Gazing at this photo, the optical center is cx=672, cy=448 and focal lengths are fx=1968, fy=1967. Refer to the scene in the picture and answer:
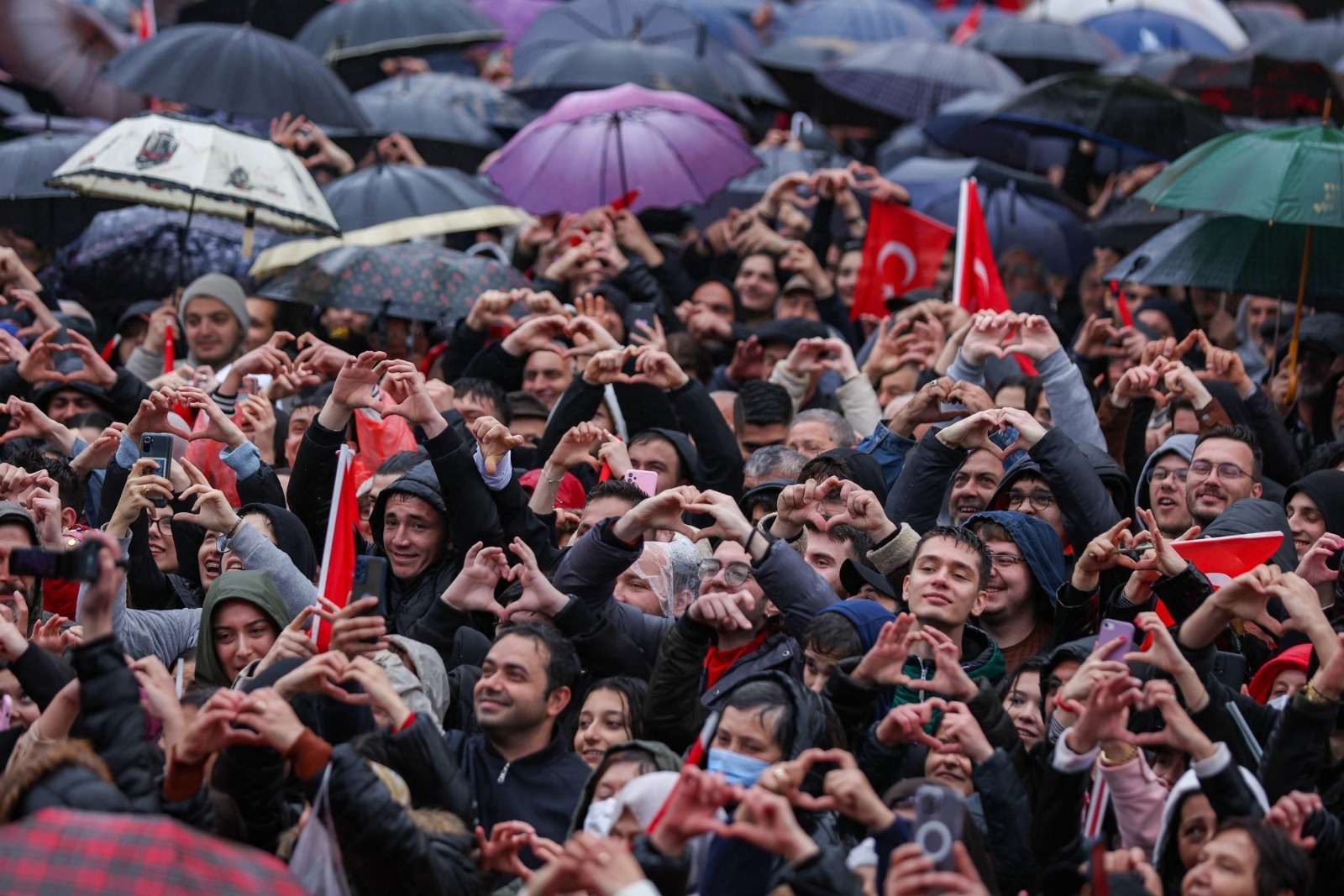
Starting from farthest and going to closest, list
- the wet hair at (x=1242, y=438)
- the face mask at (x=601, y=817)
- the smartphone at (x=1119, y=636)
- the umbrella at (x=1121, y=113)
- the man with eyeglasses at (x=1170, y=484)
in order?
the umbrella at (x=1121, y=113), the man with eyeglasses at (x=1170, y=484), the wet hair at (x=1242, y=438), the smartphone at (x=1119, y=636), the face mask at (x=601, y=817)

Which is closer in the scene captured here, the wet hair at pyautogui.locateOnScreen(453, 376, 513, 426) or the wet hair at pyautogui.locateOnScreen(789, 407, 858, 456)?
the wet hair at pyautogui.locateOnScreen(789, 407, 858, 456)

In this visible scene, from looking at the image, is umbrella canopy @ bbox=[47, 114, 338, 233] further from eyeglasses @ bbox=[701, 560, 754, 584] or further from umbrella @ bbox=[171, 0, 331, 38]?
umbrella @ bbox=[171, 0, 331, 38]

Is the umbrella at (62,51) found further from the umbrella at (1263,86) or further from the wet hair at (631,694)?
the wet hair at (631,694)

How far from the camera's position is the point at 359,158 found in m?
13.1

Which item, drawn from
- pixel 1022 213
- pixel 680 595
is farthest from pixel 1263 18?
pixel 680 595

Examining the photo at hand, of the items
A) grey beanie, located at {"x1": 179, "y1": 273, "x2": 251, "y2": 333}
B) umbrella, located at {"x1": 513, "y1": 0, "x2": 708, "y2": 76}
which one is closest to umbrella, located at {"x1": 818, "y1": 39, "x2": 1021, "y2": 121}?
umbrella, located at {"x1": 513, "y1": 0, "x2": 708, "y2": 76}

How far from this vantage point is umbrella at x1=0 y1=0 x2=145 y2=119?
12.6 meters

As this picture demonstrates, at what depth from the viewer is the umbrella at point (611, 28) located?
44.7 feet

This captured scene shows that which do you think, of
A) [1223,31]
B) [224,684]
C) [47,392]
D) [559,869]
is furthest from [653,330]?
[1223,31]

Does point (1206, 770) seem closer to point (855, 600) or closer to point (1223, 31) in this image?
point (855, 600)

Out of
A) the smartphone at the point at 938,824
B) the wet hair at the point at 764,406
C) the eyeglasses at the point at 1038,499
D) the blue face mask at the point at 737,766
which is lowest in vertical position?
the wet hair at the point at 764,406

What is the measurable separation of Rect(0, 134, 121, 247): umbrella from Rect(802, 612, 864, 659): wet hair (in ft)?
19.9

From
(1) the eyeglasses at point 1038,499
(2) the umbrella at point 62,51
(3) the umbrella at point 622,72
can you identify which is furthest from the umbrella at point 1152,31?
(1) the eyeglasses at point 1038,499

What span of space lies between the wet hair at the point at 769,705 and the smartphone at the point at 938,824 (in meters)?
0.75
